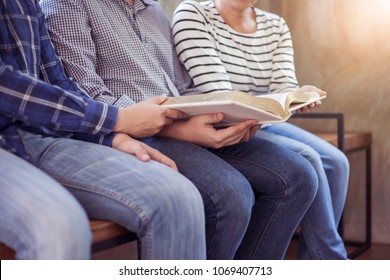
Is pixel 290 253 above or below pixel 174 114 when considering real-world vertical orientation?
below

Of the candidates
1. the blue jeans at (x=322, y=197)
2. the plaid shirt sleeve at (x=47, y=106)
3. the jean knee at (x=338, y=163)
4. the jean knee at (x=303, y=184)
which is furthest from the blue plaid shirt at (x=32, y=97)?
the jean knee at (x=338, y=163)

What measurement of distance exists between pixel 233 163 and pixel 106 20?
0.48m

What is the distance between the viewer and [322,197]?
1.69 metres

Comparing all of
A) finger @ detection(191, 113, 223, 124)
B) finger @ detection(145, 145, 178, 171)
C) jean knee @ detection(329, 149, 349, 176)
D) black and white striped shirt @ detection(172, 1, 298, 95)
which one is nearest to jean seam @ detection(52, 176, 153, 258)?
finger @ detection(145, 145, 178, 171)

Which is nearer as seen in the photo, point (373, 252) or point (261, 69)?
point (261, 69)

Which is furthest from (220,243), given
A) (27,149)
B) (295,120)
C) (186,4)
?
(295,120)

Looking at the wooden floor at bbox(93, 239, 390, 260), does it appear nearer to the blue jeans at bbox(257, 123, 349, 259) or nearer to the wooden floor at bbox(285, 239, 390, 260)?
the wooden floor at bbox(285, 239, 390, 260)

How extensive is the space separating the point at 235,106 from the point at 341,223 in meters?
1.20

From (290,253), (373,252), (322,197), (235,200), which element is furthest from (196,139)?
(373,252)

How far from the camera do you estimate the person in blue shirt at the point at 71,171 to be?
89cm

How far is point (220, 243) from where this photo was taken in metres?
1.26

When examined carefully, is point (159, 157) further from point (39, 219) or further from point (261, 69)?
point (261, 69)

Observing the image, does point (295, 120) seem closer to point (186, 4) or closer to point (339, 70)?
point (339, 70)

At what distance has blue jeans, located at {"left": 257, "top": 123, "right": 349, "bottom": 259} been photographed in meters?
1.69
